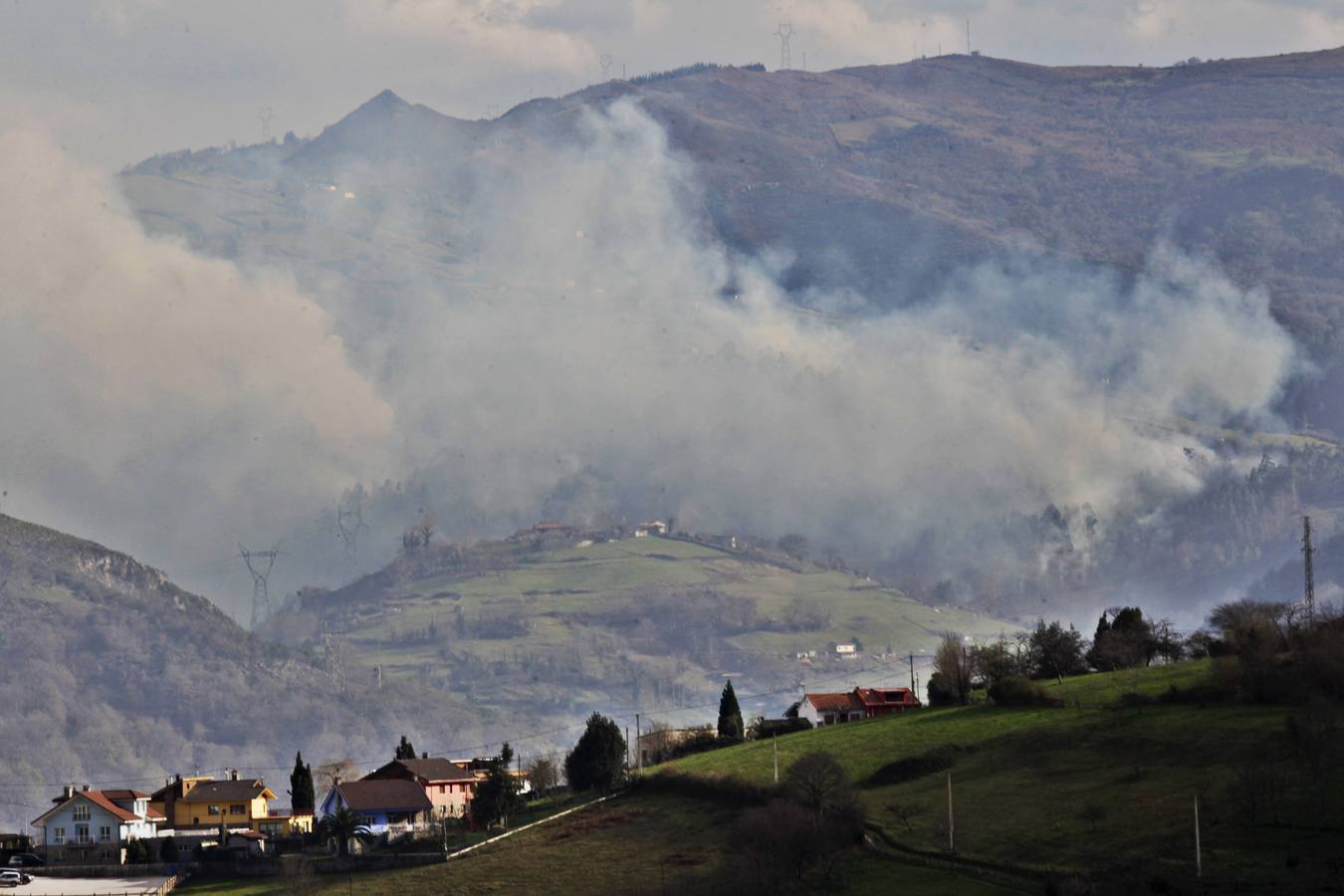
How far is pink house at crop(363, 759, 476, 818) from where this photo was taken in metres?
181

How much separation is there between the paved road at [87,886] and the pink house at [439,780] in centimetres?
2893

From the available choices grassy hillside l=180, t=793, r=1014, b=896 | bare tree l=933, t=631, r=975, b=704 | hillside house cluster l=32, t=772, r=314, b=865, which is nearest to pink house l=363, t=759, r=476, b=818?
hillside house cluster l=32, t=772, r=314, b=865

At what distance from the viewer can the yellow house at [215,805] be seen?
616ft

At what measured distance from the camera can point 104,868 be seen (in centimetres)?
16038

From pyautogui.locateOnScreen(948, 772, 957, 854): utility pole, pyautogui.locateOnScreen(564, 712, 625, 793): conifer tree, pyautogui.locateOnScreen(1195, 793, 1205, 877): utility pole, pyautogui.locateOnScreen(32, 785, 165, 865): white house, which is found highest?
pyautogui.locateOnScreen(564, 712, 625, 793): conifer tree

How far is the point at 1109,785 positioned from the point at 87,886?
7261 cm

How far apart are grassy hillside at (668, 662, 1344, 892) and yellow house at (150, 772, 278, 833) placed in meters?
41.1

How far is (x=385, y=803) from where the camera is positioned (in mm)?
173375

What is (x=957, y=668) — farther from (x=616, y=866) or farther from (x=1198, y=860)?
(x=1198, y=860)

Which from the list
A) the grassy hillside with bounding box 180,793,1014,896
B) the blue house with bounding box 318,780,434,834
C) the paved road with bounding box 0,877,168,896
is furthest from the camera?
the blue house with bounding box 318,780,434,834

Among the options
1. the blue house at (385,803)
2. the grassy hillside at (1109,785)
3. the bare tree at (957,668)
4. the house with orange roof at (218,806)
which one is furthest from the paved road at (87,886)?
the bare tree at (957,668)

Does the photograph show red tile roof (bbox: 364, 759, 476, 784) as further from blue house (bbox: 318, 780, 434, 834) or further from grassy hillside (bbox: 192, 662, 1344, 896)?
grassy hillside (bbox: 192, 662, 1344, 896)

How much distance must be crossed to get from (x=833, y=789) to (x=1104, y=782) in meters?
17.0

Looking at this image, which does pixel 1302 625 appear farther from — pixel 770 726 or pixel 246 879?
pixel 246 879
